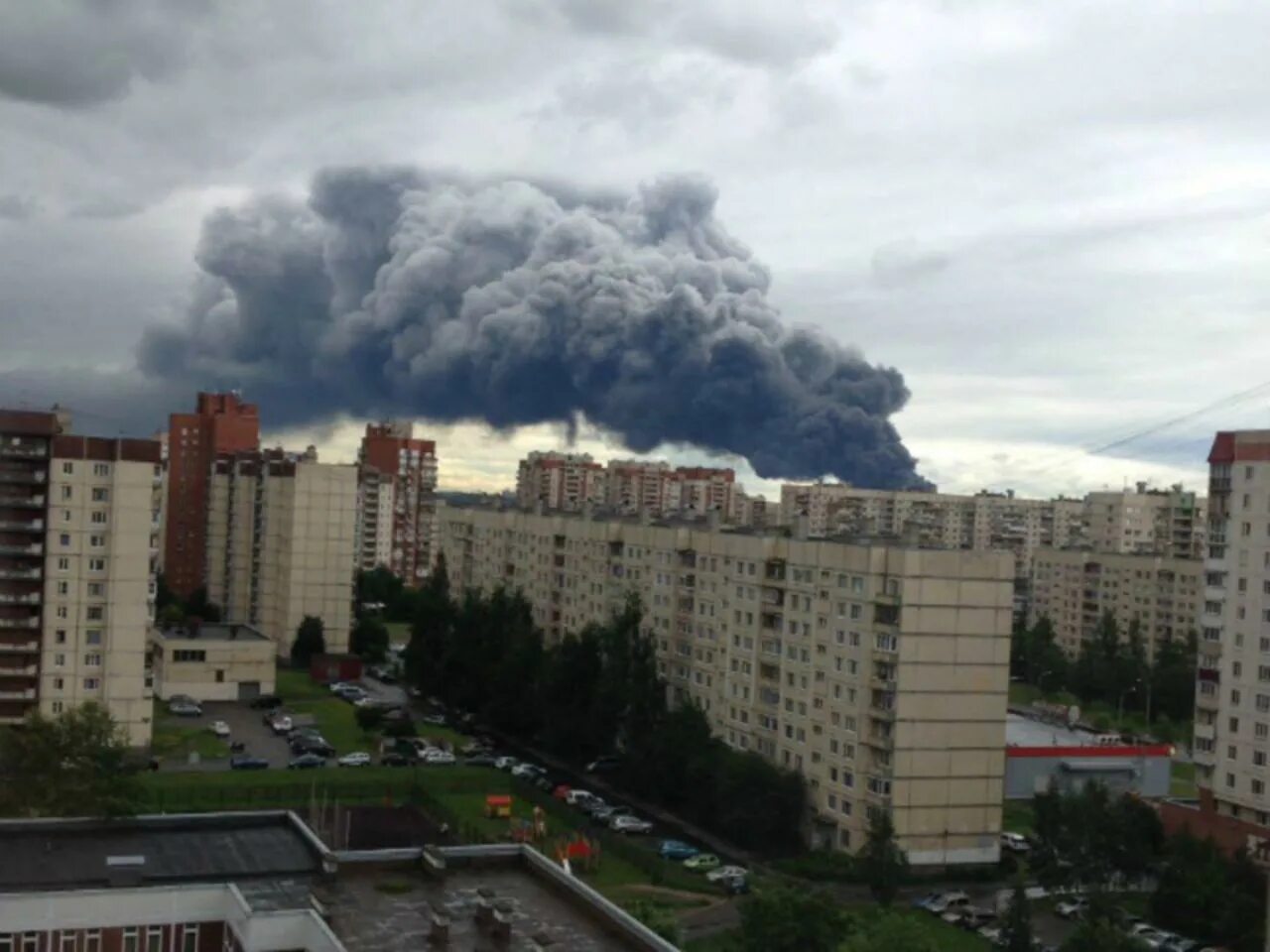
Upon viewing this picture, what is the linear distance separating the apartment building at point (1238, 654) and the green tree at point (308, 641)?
60.8ft

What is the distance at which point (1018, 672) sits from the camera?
122ft

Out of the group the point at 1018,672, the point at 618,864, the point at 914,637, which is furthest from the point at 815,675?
the point at 1018,672

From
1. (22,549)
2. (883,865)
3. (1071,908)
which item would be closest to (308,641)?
(22,549)

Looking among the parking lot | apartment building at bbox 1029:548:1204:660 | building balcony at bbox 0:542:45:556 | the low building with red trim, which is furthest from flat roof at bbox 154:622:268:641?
apartment building at bbox 1029:548:1204:660

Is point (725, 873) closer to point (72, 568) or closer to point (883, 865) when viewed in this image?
point (883, 865)

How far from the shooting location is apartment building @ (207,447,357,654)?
3042 centimetres

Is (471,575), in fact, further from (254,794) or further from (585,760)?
(254,794)

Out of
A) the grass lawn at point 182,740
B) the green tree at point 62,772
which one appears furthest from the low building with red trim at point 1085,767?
the green tree at point 62,772

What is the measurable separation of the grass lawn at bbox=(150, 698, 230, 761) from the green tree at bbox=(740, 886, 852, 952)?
12683 millimetres

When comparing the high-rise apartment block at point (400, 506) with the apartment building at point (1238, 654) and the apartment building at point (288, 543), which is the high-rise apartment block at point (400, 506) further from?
the apartment building at point (1238, 654)

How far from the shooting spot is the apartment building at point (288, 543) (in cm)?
3042

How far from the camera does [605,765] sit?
865 inches

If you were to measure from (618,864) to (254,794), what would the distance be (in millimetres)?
5249

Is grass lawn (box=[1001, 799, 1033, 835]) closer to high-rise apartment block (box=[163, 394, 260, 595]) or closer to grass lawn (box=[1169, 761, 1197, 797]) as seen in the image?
grass lawn (box=[1169, 761, 1197, 797])
